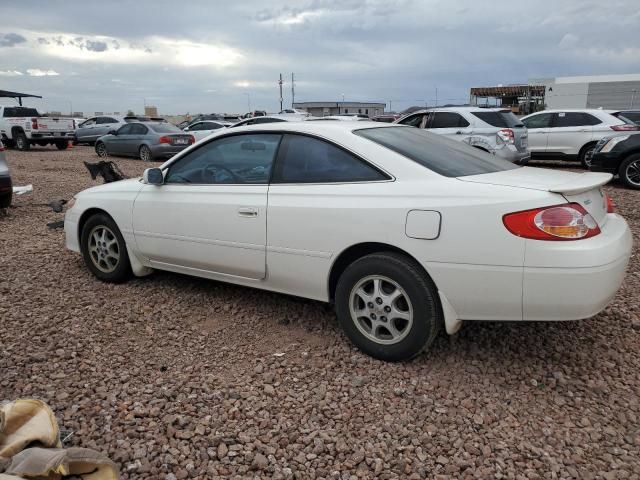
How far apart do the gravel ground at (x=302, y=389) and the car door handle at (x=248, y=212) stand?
0.84 meters

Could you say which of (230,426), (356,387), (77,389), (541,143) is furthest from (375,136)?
(541,143)

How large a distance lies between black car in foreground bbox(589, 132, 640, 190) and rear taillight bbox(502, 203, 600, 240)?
8360 millimetres

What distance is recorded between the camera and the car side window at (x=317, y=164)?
11.3ft

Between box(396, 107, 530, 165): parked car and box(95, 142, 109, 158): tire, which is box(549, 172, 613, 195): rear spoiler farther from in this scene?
box(95, 142, 109, 158): tire

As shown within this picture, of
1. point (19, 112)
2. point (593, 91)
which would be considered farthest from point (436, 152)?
point (593, 91)

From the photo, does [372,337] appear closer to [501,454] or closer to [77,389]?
[501,454]

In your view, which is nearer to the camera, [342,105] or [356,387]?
[356,387]

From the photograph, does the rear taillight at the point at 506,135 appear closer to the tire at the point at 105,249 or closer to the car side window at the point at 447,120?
the car side window at the point at 447,120

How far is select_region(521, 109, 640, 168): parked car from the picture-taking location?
12.8 metres

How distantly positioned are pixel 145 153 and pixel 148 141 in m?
0.39

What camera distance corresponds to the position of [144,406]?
9.82 ft

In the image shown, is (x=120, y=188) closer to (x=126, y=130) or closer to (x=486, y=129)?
(x=486, y=129)

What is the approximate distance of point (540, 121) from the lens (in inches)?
547

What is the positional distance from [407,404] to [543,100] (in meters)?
54.5
